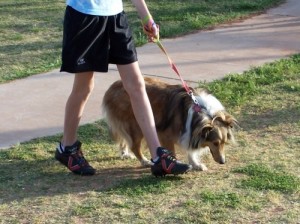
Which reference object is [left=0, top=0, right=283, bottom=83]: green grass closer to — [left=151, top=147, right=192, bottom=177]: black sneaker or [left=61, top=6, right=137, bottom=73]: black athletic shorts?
[left=61, top=6, right=137, bottom=73]: black athletic shorts

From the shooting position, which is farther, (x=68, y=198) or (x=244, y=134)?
(x=244, y=134)

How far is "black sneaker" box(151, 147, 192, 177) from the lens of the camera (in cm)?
532

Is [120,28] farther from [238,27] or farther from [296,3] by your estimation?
[296,3]

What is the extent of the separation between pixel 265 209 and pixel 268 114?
2385mm

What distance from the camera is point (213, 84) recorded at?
8.03 metres

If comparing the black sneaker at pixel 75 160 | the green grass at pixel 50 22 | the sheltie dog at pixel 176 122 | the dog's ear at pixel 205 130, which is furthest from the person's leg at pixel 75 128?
the green grass at pixel 50 22

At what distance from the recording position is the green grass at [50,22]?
925 cm

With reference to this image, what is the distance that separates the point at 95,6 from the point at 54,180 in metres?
1.42

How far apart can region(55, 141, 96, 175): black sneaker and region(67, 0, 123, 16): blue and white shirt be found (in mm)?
1150

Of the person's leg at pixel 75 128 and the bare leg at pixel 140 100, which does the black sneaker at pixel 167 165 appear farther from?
the person's leg at pixel 75 128

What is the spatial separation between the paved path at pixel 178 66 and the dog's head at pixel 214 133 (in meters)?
1.70

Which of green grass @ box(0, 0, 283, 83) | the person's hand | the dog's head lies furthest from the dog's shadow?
green grass @ box(0, 0, 283, 83)

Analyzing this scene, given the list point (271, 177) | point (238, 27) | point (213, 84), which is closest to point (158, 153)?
point (271, 177)

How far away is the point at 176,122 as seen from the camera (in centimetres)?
566
